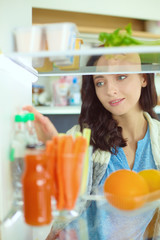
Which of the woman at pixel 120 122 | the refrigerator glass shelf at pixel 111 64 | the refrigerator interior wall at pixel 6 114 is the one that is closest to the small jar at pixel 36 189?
the refrigerator interior wall at pixel 6 114

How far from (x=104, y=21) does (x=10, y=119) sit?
226 centimetres

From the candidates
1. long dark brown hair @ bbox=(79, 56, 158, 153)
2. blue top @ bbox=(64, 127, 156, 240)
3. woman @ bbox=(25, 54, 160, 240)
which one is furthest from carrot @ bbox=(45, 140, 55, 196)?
long dark brown hair @ bbox=(79, 56, 158, 153)

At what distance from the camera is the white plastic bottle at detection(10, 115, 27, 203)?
791mm

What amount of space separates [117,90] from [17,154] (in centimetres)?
99

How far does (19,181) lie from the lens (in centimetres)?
81

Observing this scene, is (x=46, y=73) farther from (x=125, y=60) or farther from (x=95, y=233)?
(x=95, y=233)

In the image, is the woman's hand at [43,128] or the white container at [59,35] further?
the woman's hand at [43,128]

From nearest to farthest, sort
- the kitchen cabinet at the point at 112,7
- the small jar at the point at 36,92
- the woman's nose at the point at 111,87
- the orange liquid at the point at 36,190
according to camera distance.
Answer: the orange liquid at the point at 36,190
the woman's nose at the point at 111,87
the kitchen cabinet at the point at 112,7
the small jar at the point at 36,92

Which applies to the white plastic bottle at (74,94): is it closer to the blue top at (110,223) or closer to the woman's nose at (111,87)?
the woman's nose at (111,87)

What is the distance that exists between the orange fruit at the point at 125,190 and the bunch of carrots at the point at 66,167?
0.14 m

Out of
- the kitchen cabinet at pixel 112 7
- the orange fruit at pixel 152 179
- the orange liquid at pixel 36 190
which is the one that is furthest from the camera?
the kitchen cabinet at pixel 112 7

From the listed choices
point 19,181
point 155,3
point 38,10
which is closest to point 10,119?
point 19,181

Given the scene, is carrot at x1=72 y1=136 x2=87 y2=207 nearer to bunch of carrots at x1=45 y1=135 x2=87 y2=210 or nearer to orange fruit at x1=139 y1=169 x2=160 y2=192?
bunch of carrots at x1=45 y1=135 x2=87 y2=210

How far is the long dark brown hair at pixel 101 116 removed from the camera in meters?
1.80
